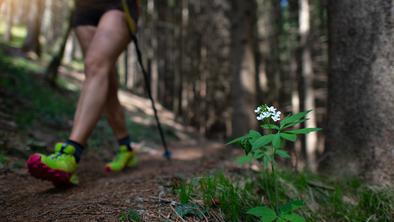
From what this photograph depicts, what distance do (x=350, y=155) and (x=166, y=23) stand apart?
19970 mm

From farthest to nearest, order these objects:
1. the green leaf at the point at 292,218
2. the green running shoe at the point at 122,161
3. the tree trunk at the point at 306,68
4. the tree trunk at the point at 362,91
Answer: the tree trunk at the point at 306,68, the green running shoe at the point at 122,161, the tree trunk at the point at 362,91, the green leaf at the point at 292,218

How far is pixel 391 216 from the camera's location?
80.4 inches

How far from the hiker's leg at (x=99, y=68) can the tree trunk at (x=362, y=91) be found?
1.73 metres

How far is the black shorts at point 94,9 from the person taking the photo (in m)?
2.94

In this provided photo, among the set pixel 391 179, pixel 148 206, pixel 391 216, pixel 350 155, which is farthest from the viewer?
pixel 350 155

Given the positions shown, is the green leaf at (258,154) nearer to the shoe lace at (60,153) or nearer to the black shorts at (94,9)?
the shoe lace at (60,153)

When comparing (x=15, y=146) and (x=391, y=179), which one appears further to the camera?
(x=15, y=146)

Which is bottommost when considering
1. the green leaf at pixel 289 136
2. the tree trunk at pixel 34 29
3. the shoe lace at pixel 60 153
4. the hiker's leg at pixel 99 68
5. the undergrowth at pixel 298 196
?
the undergrowth at pixel 298 196

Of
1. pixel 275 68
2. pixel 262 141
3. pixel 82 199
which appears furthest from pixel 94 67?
pixel 275 68

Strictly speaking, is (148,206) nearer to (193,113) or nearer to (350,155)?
(350,155)

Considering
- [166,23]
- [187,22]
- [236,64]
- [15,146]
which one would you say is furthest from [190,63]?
[15,146]

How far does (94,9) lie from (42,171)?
1460 mm

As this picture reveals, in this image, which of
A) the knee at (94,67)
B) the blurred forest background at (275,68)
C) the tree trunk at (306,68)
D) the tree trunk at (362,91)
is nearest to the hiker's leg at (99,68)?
the knee at (94,67)

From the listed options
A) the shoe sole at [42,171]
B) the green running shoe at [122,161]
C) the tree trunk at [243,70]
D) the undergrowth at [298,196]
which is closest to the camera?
the undergrowth at [298,196]
